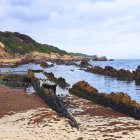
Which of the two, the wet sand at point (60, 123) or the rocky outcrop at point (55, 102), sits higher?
the rocky outcrop at point (55, 102)

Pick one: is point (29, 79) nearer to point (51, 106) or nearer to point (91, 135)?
point (51, 106)

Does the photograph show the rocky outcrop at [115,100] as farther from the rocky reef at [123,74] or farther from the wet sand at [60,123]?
the rocky reef at [123,74]

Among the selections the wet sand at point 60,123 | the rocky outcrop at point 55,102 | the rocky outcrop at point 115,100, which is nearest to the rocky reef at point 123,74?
the rocky outcrop at point 115,100

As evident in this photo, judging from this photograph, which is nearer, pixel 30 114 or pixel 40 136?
pixel 40 136

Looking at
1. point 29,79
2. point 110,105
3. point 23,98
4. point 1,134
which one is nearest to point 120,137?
point 1,134

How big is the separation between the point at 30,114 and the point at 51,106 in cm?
395

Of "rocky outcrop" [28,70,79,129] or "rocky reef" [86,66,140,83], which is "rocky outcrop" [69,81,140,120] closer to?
"rocky outcrop" [28,70,79,129]

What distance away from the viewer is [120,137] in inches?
775

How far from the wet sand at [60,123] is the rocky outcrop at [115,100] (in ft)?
2.24

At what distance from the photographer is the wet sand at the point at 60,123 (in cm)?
2009

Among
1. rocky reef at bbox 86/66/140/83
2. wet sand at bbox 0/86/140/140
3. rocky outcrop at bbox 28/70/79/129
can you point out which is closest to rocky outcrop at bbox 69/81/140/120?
wet sand at bbox 0/86/140/140

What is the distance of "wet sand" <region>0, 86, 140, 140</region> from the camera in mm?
20094

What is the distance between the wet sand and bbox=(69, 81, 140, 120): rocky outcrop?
684 mm

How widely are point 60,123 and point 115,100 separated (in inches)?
333
